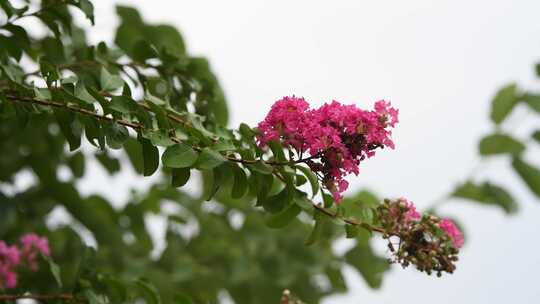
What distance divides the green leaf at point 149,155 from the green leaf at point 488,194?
1.93m

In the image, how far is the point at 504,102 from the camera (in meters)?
2.88

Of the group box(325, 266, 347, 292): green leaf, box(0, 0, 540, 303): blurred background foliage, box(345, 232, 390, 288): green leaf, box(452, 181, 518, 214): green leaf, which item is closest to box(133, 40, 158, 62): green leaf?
box(0, 0, 540, 303): blurred background foliage

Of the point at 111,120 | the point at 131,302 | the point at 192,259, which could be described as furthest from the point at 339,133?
the point at 192,259

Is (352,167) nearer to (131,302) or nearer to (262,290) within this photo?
(131,302)

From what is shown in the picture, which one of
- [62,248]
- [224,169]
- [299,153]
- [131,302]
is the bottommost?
[62,248]

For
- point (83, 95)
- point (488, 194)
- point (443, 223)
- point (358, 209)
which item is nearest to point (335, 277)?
point (488, 194)

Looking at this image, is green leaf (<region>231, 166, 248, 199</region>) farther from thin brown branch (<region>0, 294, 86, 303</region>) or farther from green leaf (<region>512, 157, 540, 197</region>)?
green leaf (<region>512, 157, 540, 197</region>)

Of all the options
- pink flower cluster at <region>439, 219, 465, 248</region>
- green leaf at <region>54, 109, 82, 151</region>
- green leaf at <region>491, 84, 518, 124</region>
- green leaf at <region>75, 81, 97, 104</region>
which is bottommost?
green leaf at <region>54, 109, 82, 151</region>

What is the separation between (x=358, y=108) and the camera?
4.14 ft

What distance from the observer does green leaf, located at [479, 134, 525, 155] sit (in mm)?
2852

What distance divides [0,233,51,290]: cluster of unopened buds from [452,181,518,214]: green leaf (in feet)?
5.34

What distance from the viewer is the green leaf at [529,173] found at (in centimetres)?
280

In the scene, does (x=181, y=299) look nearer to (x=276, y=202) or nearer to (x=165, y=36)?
(x=276, y=202)

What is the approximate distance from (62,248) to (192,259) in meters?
0.59
